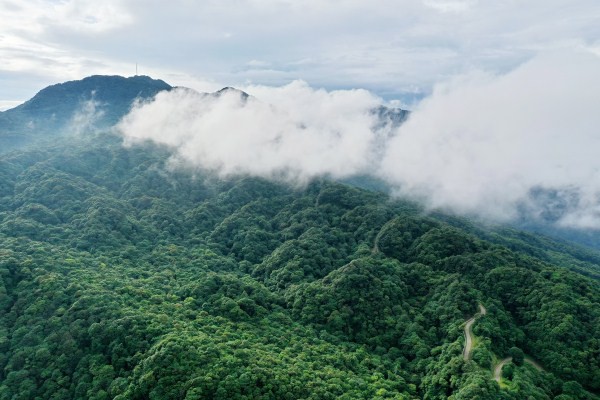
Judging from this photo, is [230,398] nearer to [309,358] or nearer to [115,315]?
[309,358]

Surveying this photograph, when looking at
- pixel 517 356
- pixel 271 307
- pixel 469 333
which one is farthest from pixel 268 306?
pixel 517 356

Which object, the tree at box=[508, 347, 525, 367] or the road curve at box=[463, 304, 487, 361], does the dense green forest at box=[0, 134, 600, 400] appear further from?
the road curve at box=[463, 304, 487, 361]

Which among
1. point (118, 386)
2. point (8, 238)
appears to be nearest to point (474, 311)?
point (118, 386)

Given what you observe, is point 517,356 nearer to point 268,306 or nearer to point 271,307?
point 271,307

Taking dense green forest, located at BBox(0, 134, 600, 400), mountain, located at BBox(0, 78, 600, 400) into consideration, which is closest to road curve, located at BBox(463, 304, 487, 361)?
mountain, located at BBox(0, 78, 600, 400)

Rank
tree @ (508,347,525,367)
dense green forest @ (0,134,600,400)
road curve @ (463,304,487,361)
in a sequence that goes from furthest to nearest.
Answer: tree @ (508,347,525,367)
road curve @ (463,304,487,361)
dense green forest @ (0,134,600,400)

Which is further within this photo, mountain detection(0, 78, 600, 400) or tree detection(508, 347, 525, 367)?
tree detection(508, 347, 525, 367)

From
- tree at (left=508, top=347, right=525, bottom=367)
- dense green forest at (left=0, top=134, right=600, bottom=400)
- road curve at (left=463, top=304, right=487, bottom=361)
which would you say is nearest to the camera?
dense green forest at (left=0, top=134, right=600, bottom=400)
